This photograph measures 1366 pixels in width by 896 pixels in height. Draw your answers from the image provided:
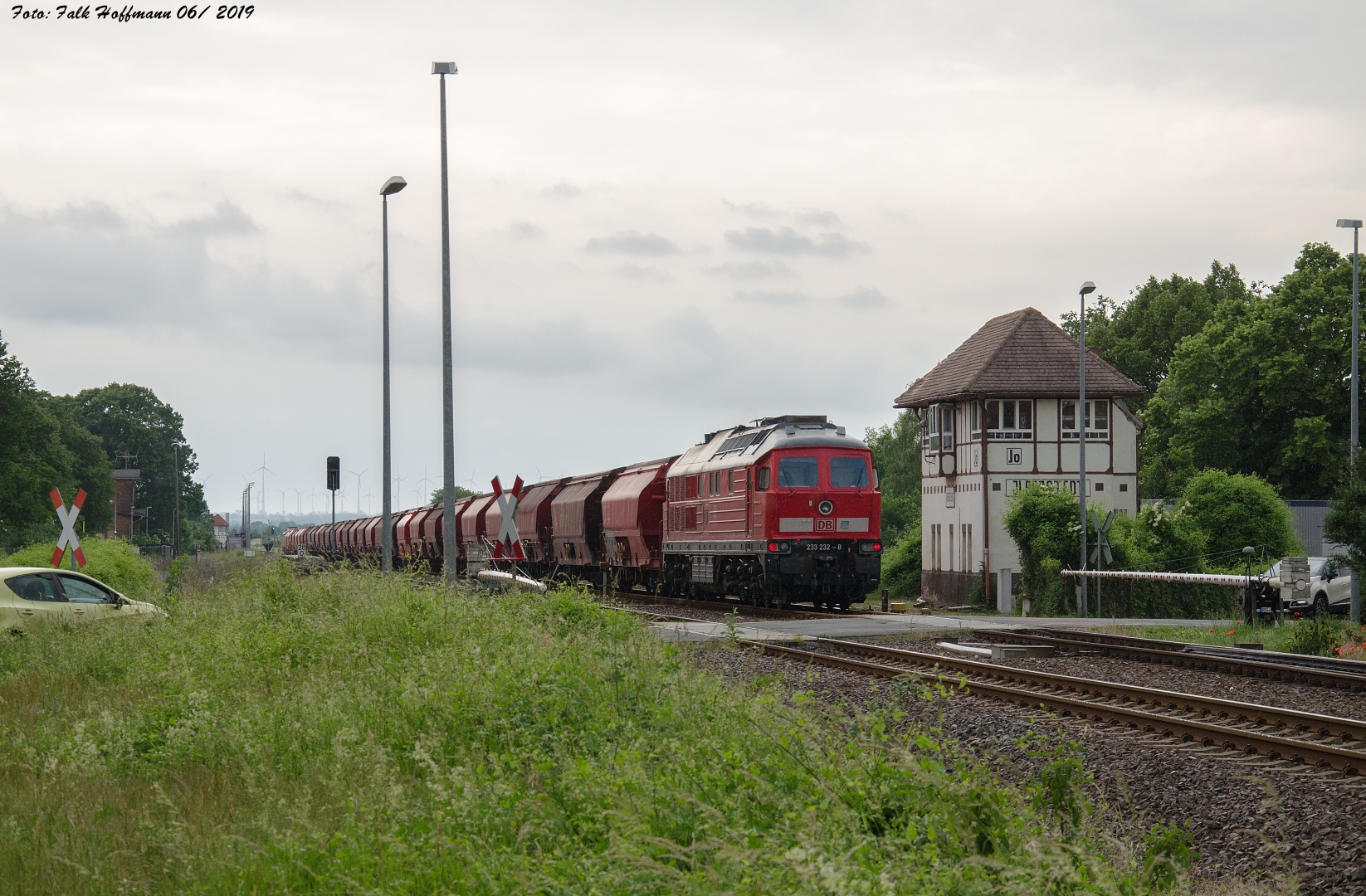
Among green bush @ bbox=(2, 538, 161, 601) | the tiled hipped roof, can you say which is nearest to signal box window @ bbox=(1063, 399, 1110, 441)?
the tiled hipped roof

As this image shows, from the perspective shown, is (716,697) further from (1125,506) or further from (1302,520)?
(1302,520)

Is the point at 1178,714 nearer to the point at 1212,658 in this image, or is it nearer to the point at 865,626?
the point at 1212,658

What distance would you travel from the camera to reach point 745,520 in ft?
90.9

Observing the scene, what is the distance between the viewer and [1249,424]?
5800 cm

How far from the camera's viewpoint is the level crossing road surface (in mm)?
20266

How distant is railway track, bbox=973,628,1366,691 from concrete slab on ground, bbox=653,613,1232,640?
1.36 meters

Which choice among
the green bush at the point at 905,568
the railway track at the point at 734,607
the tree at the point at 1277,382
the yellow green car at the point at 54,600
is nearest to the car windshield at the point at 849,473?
the railway track at the point at 734,607

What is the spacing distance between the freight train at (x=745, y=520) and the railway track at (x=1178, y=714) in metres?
7.95

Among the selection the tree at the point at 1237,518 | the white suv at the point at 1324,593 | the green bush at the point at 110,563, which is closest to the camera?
the green bush at the point at 110,563

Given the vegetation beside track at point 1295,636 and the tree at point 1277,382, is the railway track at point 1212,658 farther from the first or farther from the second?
the tree at point 1277,382

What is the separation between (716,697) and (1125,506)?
4338cm

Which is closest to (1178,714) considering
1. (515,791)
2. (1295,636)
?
(515,791)

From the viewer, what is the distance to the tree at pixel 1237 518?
44781 millimetres

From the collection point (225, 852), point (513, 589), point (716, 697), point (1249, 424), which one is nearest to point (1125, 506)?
point (1249, 424)
